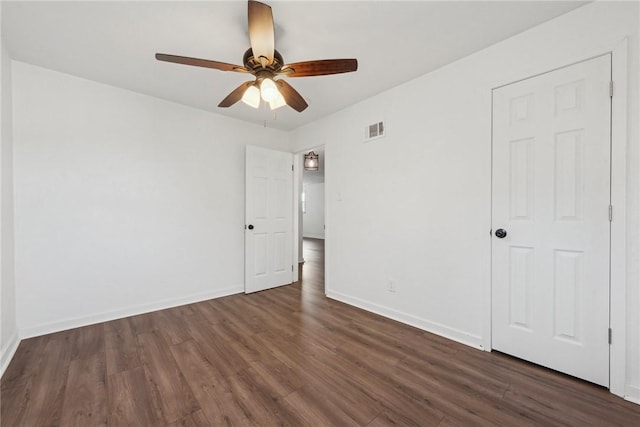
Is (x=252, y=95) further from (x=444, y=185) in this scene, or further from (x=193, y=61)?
(x=444, y=185)

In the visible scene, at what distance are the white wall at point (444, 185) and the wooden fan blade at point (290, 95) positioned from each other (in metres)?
1.21

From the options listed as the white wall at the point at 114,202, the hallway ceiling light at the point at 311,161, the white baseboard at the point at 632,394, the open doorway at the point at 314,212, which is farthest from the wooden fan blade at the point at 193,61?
the open doorway at the point at 314,212

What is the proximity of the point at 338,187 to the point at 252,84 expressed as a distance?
1.87m

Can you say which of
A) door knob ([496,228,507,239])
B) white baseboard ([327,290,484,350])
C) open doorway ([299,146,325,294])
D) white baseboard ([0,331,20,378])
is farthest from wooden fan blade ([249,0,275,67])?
open doorway ([299,146,325,294])

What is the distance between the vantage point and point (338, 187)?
11.7 ft

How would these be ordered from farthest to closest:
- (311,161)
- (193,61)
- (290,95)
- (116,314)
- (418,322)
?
(311,161) → (116,314) → (418,322) → (290,95) → (193,61)

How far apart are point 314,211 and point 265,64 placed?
9.37 m

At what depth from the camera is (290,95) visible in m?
2.09

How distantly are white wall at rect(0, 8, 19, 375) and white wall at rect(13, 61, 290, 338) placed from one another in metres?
0.12

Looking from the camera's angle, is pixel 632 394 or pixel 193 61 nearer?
pixel 632 394

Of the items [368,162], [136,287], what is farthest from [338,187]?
[136,287]

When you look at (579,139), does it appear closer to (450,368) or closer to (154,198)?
(450,368)

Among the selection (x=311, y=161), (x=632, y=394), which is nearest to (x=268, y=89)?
(x=632, y=394)

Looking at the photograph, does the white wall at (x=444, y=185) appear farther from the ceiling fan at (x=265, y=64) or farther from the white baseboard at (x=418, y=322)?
the ceiling fan at (x=265, y=64)
